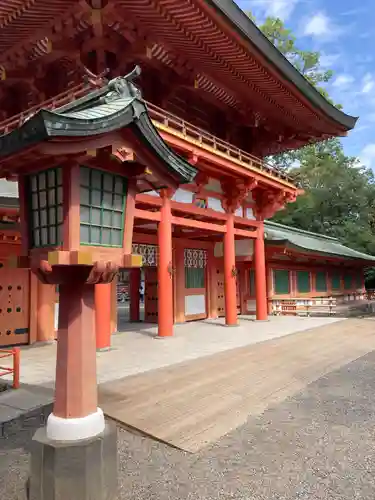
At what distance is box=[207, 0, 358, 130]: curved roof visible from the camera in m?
8.96

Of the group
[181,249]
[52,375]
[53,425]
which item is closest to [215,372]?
[52,375]

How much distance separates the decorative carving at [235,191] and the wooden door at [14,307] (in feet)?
24.1

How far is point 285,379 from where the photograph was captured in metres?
6.88

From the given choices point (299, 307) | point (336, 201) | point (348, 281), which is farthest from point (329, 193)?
point (299, 307)

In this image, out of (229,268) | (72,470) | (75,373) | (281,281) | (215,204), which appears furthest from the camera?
(281,281)

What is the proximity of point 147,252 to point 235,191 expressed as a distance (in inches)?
156

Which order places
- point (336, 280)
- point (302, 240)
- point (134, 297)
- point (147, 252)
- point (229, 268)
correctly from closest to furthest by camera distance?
point (147, 252)
point (229, 268)
point (134, 297)
point (302, 240)
point (336, 280)

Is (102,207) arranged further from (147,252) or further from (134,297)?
(134,297)

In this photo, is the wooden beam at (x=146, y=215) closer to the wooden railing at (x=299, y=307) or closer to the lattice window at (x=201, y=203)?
the lattice window at (x=201, y=203)

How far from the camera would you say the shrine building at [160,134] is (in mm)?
3812

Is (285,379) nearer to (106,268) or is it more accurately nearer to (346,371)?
(346,371)

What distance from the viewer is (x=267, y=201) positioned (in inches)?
632

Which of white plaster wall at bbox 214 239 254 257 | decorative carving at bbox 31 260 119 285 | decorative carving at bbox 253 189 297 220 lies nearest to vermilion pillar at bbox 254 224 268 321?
decorative carving at bbox 253 189 297 220

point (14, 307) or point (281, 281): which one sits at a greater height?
point (281, 281)
